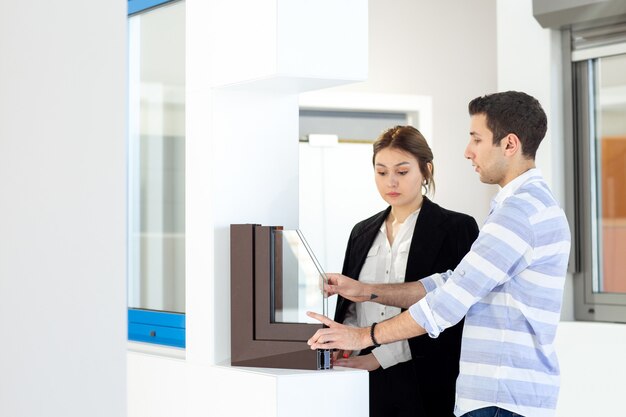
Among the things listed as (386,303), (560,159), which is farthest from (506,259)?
(560,159)

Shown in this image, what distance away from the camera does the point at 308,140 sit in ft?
14.7

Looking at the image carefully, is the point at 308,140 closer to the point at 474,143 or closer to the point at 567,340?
the point at 567,340

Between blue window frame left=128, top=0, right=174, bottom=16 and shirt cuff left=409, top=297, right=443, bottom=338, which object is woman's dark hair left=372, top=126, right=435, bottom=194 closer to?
shirt cuff left=409, top=297, right=443, bottom=338

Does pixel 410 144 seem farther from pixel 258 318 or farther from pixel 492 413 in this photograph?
pixel 492 413

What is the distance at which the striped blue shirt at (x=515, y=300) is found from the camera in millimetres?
1946

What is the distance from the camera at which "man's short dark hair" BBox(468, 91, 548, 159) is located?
2098 millimetres

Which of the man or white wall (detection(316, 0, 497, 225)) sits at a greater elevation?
white wall (detection(316, 0, 497, 225))

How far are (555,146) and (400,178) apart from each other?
1278mm

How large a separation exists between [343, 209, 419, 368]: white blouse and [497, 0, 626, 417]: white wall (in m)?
1.14

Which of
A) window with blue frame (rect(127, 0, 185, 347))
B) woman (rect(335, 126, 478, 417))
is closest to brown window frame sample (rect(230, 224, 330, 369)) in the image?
woman (rect(335, 126, 478, 417))

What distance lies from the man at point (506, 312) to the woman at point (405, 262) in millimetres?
309

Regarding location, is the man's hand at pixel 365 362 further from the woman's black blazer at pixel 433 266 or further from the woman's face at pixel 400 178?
the woman's face at pixel 400 178

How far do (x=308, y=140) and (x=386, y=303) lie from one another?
2.22 metres

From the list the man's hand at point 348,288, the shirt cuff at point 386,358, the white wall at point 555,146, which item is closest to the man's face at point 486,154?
the man's hand at point 348,288
